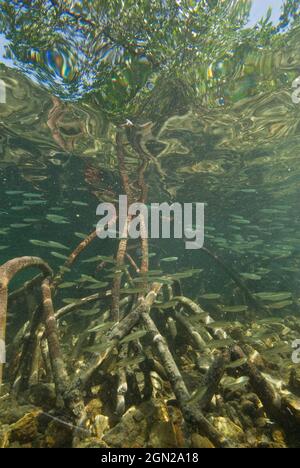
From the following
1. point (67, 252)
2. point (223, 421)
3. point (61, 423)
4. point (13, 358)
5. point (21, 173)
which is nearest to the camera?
point (61, 423)

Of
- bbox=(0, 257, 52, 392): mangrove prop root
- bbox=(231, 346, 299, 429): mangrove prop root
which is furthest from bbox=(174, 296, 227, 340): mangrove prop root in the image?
bbox=(0, 257, 52, 392): mangrove prop root

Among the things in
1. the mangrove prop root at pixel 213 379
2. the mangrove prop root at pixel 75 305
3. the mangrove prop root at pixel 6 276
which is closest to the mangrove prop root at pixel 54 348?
the mangrove prop root at pixel 6 276

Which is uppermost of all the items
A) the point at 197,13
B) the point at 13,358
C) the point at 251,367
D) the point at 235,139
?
the point at 197,13

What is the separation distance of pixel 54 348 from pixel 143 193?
641 cm

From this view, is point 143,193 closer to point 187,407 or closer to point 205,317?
point 205,317

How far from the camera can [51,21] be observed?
6629 millimetres

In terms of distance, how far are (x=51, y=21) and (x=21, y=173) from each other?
357 inches

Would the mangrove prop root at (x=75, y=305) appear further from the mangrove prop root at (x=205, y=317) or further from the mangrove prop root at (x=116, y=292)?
the mangrove prop root at (x=205, y=317)

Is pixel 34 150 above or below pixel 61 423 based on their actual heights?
above

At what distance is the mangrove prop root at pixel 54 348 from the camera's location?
10.8 feet

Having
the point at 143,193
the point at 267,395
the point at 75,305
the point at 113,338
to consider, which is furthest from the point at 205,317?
the point at 143,193

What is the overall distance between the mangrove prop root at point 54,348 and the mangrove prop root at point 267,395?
2293mm

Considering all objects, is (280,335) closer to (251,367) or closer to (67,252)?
(251,367)
